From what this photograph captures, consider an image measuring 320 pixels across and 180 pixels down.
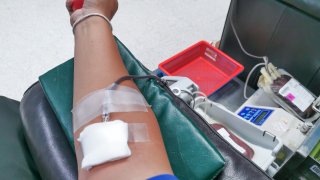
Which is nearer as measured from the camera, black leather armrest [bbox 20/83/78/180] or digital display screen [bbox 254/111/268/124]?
black leather armrest [bbox 20/83/78/180]

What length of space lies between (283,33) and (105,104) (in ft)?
2.73

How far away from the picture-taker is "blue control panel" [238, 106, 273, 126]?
1025 millimetres

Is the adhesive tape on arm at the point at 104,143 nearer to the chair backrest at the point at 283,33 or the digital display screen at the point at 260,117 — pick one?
the digital display screen at the point at 260,117

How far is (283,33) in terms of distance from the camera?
1105 mm

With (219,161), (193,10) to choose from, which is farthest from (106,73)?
(193,10)

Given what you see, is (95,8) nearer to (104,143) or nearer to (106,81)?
(106,81)

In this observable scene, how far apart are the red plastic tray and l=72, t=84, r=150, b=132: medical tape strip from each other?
0.61 m

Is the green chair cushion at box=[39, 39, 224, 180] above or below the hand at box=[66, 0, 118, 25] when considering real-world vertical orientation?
below

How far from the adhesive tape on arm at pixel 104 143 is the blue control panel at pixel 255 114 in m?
0.63

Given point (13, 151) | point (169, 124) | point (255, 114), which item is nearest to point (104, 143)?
point (169, 124)

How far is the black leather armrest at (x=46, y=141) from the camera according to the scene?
67 cm

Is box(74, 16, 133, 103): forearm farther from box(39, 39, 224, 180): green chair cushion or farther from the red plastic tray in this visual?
the red plastic tray

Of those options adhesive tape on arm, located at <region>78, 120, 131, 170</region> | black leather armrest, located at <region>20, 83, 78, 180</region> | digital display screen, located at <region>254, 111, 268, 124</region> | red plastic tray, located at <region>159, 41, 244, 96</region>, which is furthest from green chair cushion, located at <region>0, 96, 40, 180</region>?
digital display screen, located at <region>254, 111, 268, 124</region>

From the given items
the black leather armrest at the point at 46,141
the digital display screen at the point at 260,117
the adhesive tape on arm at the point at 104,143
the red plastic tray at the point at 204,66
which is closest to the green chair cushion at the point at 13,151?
the black leather armrest at the point at 46,141
